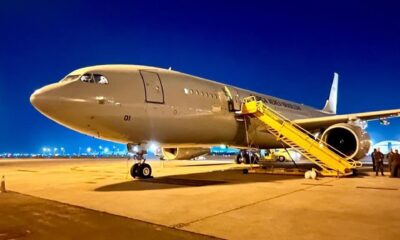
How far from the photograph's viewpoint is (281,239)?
183 inches

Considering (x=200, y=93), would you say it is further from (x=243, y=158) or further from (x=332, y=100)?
(x=332, y=100)

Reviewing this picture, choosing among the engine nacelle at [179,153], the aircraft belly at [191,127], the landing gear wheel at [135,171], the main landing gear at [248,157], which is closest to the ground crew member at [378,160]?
the aircraft belly at [191,127]

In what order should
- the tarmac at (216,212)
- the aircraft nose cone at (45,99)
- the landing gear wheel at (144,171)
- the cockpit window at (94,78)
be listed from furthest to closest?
the landing gear wheel at (144,171) < the cockpit window at (94,78) < the aircraft nose cone at (45,99) < the tarmac at (216,212)

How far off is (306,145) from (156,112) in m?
5.79

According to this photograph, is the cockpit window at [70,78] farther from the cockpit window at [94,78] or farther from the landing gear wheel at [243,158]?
the landing gear wheel at [243,158]

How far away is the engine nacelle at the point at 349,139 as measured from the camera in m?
13.4

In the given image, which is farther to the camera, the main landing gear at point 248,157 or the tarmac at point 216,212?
the main landing gear at point 248,157

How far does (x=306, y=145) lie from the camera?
13172mm

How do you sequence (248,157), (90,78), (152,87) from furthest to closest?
(248,157) → (152,87) → (90,78)

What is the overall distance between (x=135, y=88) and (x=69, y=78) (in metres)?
1.86

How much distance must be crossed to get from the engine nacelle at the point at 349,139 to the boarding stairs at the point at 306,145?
0.50m

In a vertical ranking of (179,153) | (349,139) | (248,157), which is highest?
(349,139)

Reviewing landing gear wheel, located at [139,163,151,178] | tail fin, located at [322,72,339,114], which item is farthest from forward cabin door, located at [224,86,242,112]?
tail fin, located at [322,72,339,114]

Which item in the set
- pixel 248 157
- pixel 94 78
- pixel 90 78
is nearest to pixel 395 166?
pixel 94 78
